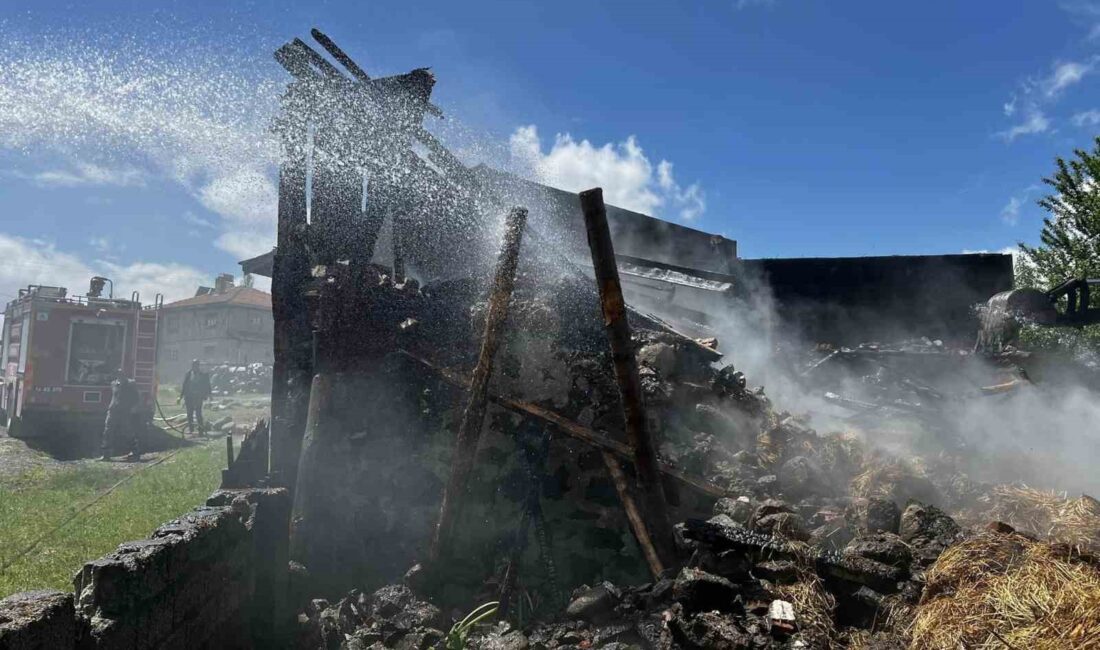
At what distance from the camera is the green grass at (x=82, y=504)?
6.39 m

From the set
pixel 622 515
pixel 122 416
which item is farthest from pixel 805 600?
pixel 122 416

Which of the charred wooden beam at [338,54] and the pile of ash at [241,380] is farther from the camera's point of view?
the pile of ash at [241,380]

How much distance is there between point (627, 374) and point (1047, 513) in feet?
14.8

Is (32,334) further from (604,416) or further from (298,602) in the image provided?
(604,416)

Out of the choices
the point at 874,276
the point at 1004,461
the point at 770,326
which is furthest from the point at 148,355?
the point at 874,276

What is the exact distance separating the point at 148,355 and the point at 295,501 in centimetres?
1313

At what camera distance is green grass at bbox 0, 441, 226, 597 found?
21.0 feet

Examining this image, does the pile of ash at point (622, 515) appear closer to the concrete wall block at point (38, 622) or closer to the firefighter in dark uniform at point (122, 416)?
the concrete wall block at point (38, 622)

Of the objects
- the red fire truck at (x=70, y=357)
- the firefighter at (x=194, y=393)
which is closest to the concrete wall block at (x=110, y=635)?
the red fire truck at (x=70, y=357)

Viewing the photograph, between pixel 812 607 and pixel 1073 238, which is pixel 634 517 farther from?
pixel 1073 238

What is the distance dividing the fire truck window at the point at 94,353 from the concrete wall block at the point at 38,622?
15776 mm

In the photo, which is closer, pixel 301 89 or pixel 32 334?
pixel 301 89

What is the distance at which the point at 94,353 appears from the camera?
50.9ft

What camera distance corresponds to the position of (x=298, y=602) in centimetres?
521
